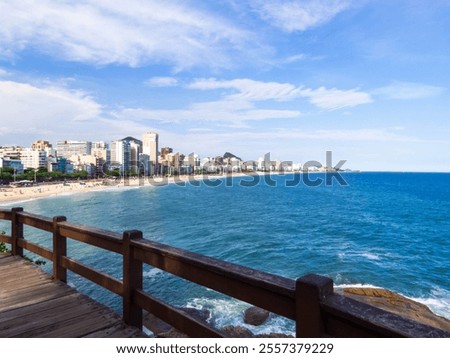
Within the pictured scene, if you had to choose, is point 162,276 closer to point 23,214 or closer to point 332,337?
point 23,214

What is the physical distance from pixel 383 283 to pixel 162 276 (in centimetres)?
1434

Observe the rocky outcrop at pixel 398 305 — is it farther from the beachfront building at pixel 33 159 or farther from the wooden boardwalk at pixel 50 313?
the beachfront building at pixel 33 159

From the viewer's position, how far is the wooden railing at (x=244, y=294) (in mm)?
1834

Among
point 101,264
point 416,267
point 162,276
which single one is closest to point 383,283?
point 416,267

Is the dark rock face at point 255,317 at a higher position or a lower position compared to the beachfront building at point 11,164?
lower

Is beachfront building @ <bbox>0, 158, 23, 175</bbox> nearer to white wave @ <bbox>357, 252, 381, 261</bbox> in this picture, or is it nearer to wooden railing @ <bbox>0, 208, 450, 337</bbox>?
white wave @ <bbox>357, 252, 381, 261</bbox>

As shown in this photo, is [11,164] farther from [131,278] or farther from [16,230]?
[131,278]

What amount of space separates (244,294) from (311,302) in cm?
61

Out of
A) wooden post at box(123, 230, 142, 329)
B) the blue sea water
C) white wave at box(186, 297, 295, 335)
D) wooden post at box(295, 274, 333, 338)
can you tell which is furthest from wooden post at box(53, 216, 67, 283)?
the blue sea water

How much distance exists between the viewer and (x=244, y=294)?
250 cm

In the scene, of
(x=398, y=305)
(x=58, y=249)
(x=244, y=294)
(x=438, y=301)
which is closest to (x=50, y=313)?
(x=58, y=249)

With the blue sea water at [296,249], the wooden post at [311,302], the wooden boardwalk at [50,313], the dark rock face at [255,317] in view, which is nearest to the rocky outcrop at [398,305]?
the blue sea water at [296,249]

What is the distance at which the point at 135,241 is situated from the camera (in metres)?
3.59
